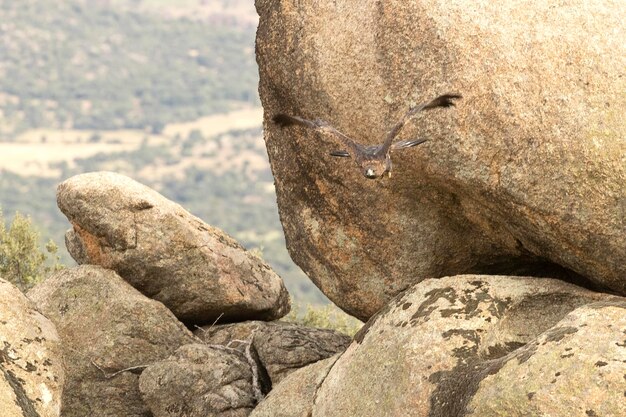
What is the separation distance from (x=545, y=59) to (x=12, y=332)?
961 centimetres

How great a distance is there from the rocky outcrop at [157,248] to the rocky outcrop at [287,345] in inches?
33.9

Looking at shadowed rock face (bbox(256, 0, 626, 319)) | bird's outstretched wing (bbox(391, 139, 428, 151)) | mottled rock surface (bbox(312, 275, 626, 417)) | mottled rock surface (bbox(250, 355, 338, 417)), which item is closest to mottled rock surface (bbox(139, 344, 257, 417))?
mottled rock surface (bbox(250, 355, 338, 417))

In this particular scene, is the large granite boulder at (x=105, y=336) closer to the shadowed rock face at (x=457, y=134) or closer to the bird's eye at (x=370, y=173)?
the shadowed rock face at (x=457, y=134)

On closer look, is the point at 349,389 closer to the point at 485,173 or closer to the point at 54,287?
the point at 485,173

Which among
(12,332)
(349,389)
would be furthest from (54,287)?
(349,389)

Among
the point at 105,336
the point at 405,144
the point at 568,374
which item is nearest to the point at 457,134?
the point at 405,144

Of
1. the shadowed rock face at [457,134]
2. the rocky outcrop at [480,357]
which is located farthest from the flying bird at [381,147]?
the rocky outcrop at [480,357]

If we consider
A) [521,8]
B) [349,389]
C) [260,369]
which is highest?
[521,8]

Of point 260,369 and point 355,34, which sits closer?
point 355,34

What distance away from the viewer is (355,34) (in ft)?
61.5

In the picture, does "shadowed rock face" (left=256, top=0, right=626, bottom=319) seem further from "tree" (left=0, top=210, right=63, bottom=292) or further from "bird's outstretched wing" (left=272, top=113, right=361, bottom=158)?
"tree" (left=0, top=210, right=63, bottom=292)

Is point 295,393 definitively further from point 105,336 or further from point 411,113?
point 411,113

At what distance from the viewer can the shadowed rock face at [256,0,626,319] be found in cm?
1677

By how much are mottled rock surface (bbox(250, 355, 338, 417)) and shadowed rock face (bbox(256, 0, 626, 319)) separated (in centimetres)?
172
